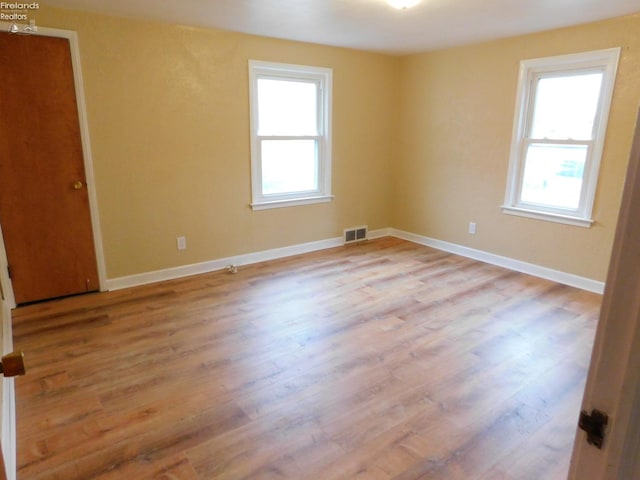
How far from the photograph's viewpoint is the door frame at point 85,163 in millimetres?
3166

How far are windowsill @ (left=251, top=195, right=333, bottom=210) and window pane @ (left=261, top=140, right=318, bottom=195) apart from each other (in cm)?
12

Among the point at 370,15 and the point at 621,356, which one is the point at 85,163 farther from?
the point at 621,356

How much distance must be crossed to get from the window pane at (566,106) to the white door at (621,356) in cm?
377

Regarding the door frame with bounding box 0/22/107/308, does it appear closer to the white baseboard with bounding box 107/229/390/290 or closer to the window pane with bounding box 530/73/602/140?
the white baseboard with bounding box 107/229/390/290

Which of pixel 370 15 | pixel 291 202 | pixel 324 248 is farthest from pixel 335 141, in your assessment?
pixel 370 15

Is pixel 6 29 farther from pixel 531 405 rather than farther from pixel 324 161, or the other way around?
pixel 531 405

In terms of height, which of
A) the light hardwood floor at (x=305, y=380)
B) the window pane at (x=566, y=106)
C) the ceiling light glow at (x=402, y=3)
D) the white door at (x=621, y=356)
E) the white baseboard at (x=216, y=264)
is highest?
the ceiling light glow at (x=402, y=3)

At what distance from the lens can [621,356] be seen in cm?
61

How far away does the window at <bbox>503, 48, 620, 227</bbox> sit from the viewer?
11.7 ft

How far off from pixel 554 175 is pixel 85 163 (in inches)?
172

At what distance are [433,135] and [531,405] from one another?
3.60 meters

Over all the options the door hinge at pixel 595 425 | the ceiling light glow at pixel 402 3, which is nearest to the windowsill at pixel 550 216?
the ceiling light glow at pixel 402 3

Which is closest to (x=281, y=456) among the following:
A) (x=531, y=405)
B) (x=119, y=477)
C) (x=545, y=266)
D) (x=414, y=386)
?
(x=119, y=477)

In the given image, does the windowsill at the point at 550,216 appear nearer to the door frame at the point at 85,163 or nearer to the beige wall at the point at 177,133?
the beige wall at the point at 177,133
